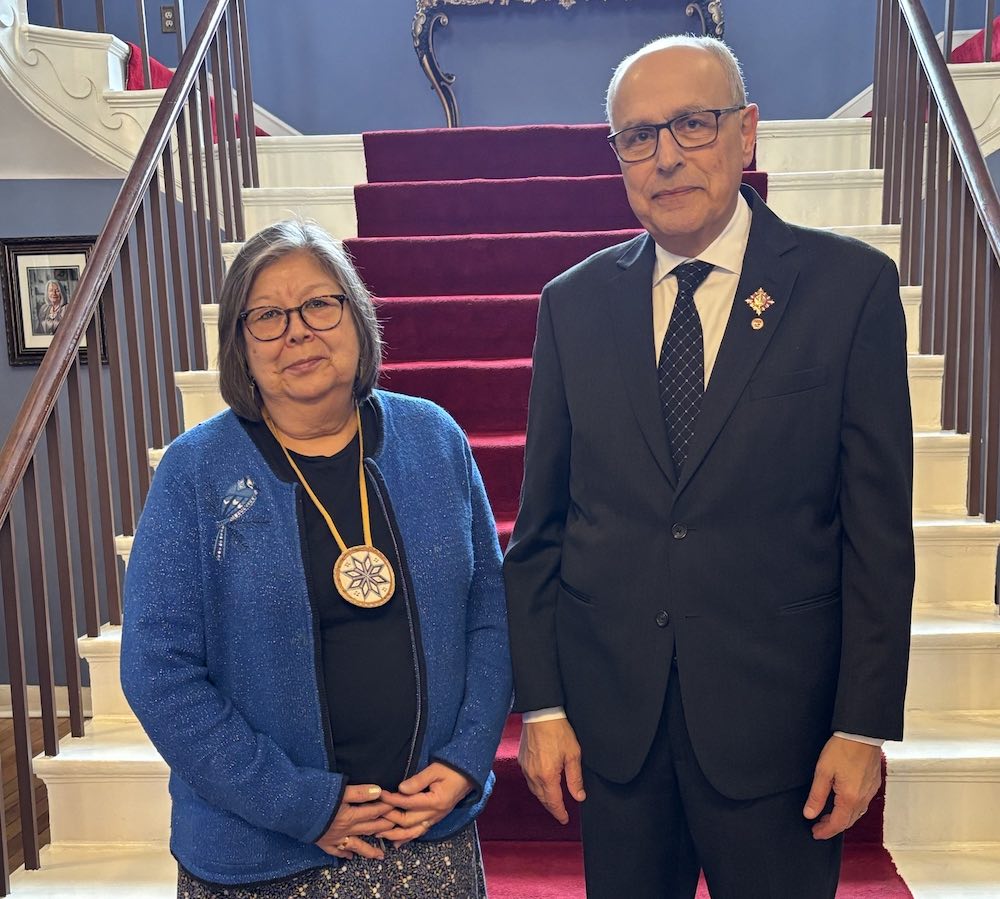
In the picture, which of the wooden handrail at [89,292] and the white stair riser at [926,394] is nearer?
the wooden handrail at [89,292]

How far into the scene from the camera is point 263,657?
4.00 ft

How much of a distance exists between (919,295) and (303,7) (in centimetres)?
358

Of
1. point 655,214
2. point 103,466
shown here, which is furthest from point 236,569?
point 103,466

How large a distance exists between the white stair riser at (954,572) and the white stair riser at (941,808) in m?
0.53

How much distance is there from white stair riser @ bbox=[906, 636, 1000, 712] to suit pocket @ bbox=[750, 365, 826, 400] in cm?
136

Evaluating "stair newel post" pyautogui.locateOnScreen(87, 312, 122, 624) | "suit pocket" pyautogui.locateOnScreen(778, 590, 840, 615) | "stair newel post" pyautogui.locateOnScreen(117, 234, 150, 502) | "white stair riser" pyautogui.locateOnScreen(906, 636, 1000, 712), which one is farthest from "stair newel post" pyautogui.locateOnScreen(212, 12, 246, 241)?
"suit pocket" pyautogui.locateOnScreen(778, 590, 840, 615)

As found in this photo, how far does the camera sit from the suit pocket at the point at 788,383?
115 centimetres

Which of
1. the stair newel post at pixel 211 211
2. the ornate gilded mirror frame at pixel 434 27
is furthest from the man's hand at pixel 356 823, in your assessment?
the ornate gilded mirror frame at pixel 434 27

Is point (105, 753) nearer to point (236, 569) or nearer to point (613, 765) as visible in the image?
point (236, 569)

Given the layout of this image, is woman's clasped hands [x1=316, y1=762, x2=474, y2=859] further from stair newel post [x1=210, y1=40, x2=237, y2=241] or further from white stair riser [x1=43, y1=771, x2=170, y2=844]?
stair newel post [x1=210, y1=40, x2=237, y2=241]

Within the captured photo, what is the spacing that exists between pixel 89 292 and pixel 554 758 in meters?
1.80

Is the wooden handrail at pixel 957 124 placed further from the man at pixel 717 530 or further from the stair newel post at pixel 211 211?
the stair newel post at pixel 211 211

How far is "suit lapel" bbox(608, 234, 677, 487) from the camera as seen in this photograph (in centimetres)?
121

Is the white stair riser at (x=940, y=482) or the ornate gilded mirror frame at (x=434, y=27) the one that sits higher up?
the ornate gilded mirror frame at (x=434, y=27)
